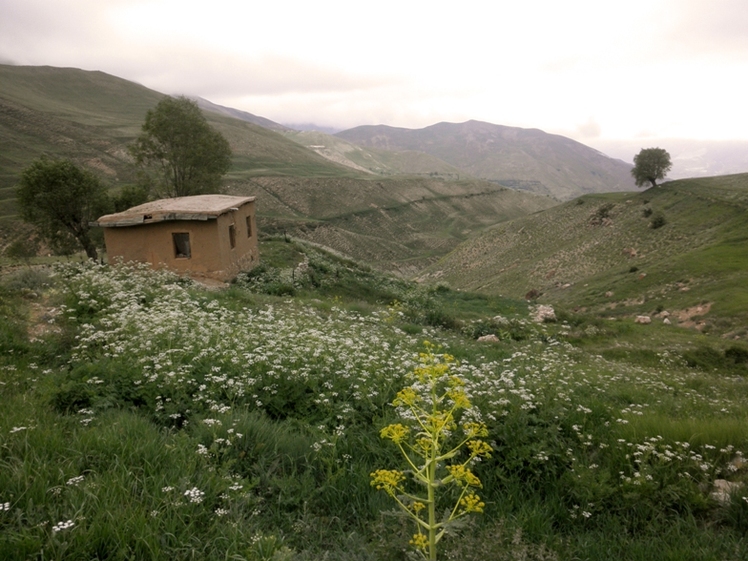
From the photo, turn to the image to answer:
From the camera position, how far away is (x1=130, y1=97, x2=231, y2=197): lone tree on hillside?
1176 inches

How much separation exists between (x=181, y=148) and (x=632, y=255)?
36.6 metres

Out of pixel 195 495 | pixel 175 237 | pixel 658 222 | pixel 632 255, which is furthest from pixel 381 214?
pixel 195 495

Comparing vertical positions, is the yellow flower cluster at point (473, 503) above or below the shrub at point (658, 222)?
above

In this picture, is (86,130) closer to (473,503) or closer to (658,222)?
(658,222)

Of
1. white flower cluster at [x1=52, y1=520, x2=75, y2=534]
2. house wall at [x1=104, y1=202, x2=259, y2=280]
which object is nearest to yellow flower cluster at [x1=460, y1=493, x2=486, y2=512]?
white flower cluster at [x1=52, y1=520, x2=75, y2=534]

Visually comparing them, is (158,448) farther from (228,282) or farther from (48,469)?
(228,282)

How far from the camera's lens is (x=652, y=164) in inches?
2082

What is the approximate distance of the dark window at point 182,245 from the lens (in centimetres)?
1659

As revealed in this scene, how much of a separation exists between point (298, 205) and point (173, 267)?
66.5m

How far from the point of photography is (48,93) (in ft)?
430

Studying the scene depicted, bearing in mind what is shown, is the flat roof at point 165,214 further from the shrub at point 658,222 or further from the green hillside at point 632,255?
the shrub at point 658,222

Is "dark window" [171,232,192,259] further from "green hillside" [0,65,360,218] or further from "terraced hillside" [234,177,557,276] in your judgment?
"terraced hillside" [234,177,557,276]

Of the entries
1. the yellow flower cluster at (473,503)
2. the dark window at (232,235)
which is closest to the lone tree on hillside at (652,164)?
the dark window at (232,235)

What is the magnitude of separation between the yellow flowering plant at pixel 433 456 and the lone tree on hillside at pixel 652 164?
190 feet
